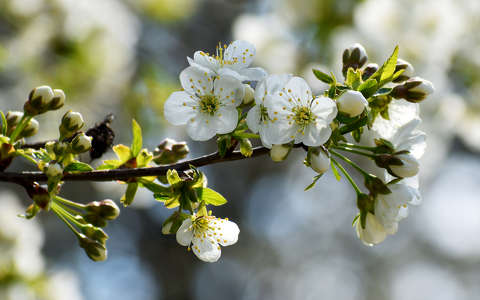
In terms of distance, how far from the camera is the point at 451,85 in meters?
4.40

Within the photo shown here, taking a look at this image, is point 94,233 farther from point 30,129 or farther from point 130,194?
point 30,129

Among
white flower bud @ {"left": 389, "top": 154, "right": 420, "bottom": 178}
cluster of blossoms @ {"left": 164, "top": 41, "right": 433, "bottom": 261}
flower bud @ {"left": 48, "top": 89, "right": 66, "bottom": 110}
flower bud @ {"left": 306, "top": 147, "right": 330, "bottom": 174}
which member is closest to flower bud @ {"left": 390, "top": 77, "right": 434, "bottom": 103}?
cluster of blossoms @ {"left": 164, "top": 41, "right": 433, "bottom": 261}

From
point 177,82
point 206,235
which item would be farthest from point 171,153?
point 177,82

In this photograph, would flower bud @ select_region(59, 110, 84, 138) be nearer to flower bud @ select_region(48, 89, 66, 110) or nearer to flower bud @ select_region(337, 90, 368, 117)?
flower bud @ select_region(48, 89, 66, 110)

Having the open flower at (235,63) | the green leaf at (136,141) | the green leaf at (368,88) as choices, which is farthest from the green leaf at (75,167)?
the green leaf at (368,88)

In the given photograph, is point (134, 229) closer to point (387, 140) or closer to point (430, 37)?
point (430, 37)

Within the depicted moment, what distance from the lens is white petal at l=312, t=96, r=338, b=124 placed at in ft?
3.54

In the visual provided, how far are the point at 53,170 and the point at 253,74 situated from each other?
1.53ft

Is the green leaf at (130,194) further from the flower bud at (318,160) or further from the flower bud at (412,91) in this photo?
the flower bud at (412,91)

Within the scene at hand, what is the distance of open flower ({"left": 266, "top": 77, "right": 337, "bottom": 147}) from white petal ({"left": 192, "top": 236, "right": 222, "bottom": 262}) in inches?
11.6

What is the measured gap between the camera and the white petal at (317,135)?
1.08m

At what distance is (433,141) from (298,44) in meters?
1.40

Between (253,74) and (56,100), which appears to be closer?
(253,74)

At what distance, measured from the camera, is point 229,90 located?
1150mm
